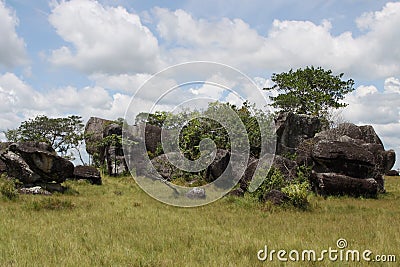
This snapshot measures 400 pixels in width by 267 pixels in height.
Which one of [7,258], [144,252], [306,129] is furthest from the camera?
[306,129]

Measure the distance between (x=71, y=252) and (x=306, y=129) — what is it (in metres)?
31.9

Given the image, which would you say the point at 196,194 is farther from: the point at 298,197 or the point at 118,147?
the point at 118,147

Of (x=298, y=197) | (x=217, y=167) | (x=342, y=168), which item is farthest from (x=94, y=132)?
(x=298, y=197)

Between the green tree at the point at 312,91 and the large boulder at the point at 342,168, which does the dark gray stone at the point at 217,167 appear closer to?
the large boulder at the point at 342,168

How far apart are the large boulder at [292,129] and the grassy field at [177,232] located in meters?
18.6

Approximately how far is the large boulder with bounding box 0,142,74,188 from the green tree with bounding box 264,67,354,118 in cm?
3282

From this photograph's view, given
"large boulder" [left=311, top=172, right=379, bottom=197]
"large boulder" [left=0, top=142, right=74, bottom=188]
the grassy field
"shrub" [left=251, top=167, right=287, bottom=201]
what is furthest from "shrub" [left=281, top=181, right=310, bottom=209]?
"large boulder" [left=0, top=142, right=74, bottom=188]

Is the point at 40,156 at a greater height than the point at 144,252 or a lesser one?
greater

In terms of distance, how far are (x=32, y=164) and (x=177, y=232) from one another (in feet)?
43.9

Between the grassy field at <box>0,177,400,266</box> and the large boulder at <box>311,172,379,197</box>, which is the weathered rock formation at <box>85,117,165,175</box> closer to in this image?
the large boulder at <box>311,172,379,197</box>

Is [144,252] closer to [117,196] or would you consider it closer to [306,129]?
[117,196]

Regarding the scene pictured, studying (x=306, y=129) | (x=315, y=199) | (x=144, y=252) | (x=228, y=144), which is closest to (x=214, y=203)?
(x=315, y=199)

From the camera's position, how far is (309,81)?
47.4 m

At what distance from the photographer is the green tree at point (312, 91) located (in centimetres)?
4544
